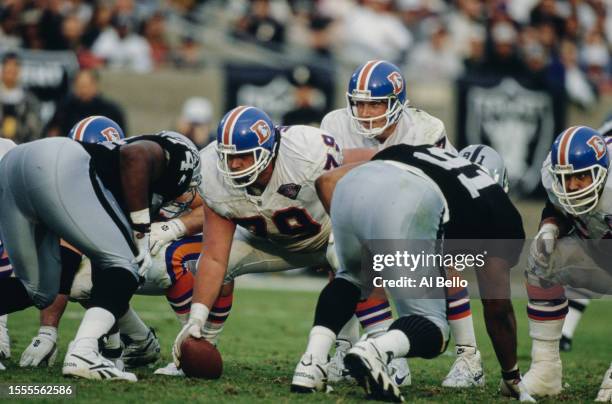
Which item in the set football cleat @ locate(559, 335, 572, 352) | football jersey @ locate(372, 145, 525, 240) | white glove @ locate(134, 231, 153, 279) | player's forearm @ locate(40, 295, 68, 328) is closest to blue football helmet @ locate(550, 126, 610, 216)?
football jersey @ locate(372, 145, 525, 240)

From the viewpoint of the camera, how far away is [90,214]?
5.17m

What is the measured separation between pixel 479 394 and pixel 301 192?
1.41 m

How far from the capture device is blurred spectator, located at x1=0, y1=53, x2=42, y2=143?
1095cm

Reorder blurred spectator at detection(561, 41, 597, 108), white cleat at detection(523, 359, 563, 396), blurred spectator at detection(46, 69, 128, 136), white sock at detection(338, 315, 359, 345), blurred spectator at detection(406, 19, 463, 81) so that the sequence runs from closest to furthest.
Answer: white cleat at detection(523, 359, 563, 396) < white sock at detection(338, 315, 359, 345) < blurred spectator at detection(46, 69, 128, 136) < blurred spectator at detection(561, 41, 597, 108) < blurred spectator at detection(406, 19, 463, 81)

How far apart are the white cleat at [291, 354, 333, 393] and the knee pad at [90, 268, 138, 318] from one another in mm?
937

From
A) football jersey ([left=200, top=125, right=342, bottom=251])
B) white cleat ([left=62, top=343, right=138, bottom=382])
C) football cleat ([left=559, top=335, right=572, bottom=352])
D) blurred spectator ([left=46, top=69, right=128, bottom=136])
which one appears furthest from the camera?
blurred spectator ([left=46, top=69, right=128, bottom=136])

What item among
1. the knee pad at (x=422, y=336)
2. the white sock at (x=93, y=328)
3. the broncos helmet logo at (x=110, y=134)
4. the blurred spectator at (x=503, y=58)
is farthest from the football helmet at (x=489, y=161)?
the blurred spectator at (x=503, y=58)

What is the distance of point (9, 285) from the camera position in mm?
5613

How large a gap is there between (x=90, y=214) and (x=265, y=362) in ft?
5.60

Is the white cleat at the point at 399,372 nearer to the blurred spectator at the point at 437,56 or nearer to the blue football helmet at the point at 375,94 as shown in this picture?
the blue football helmet at the point at 375,94

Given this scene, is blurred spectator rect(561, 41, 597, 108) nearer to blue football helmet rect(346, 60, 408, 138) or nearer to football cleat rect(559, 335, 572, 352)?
football cleat rect(559, 335, 572, 352)

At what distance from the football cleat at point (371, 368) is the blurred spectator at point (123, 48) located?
27.6ft

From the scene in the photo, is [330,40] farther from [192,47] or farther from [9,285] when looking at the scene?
[9,285]

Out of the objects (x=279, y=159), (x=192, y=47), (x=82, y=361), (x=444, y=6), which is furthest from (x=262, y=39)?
(x=82, y=361)
